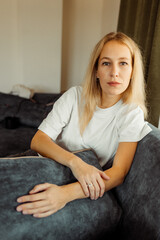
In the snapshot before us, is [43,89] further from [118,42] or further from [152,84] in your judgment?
[118,42]

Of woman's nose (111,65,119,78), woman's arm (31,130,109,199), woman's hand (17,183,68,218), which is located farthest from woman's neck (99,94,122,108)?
woman's hand (17,183,68,218)

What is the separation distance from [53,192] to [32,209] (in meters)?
0.09

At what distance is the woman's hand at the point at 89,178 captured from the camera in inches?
36.0

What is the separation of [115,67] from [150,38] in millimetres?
889

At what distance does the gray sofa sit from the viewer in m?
0.81

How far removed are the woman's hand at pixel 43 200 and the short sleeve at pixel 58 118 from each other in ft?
1.26

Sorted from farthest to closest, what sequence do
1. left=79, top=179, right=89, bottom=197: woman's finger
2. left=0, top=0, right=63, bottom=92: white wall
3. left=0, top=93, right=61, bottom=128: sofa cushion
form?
left=0, top=0, right=63, bottom=92: white wall < left=0, top=93, right=61, bottom=128: sofa cushion < left=79, top=179, right=89, bottom=197: woman's finger

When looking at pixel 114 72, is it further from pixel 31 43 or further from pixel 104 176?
pixel 31 43

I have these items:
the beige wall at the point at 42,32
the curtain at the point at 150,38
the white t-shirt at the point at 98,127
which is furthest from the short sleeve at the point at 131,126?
the beige wall at the point at 42,32

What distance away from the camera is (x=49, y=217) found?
0.85m

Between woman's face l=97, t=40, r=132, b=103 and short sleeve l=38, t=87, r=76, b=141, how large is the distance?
22 cm

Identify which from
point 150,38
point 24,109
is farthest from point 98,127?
point 24,109

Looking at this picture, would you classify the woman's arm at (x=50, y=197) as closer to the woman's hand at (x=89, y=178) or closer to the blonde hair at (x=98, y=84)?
the woman's hand at (x=89, y=178)

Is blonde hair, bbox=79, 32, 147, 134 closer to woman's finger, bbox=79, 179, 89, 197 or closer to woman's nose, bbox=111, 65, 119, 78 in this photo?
woman's nose, bbox=111, 65, 119, 78
